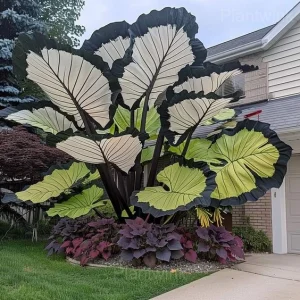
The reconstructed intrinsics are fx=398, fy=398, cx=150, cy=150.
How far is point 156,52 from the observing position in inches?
251

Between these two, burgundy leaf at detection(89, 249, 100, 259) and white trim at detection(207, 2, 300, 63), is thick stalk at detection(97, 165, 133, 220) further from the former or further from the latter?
white trim at detection(207, 2, 300, 63)

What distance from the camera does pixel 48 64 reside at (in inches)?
237

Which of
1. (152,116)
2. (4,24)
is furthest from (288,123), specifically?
(4,24)

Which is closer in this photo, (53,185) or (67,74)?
(67,74)

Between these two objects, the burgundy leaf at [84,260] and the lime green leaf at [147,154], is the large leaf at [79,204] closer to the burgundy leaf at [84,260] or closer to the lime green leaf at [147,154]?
the burgundy leaf at [84,260]

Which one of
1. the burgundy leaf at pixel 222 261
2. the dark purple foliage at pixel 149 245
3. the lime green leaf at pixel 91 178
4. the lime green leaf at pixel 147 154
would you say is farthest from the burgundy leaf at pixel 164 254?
the lime green leaf at pixel 91 178

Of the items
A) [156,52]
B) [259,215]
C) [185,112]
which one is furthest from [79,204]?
[259,215]

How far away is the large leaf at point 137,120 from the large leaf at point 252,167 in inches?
63.1

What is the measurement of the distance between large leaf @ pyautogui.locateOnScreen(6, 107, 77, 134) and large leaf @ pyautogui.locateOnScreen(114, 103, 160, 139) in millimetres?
855

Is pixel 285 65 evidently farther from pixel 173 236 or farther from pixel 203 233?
pixel 173 236

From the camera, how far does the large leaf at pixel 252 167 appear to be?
6.30 meters

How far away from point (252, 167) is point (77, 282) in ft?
10.6

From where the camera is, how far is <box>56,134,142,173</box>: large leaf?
6.00 m

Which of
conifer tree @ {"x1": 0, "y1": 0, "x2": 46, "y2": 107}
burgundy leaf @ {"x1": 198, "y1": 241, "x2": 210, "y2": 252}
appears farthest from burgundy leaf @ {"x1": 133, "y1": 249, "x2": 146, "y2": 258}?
conifer tree @ {"x1": 0, "y1": 0, "x2": 46, "y2": 107}
